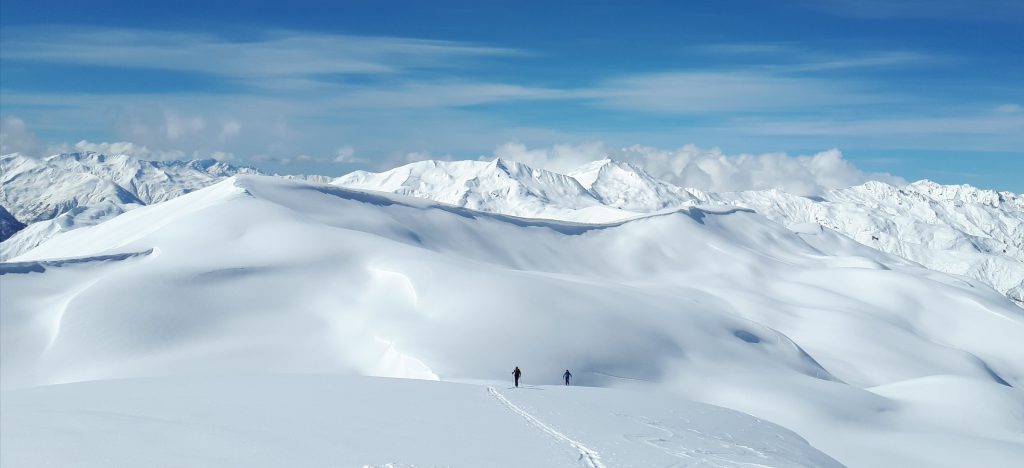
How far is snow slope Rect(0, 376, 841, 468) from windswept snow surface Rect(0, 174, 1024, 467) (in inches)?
15.2

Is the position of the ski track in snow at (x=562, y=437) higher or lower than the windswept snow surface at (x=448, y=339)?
lower

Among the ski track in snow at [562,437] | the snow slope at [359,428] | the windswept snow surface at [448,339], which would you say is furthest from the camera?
the windswept snow surface at [448,339]

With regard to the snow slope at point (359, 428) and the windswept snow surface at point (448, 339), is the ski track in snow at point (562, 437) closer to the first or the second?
the snow slope at point (359, 428)

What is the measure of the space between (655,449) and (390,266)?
59.5 m

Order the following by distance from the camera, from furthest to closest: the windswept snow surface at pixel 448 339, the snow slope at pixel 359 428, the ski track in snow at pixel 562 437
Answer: the windswept snow surface at pixel 448 339, the ski track in snow at pixel 562 437, the snow slope at pixel 359 428

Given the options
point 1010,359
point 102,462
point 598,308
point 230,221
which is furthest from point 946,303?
point 102,462

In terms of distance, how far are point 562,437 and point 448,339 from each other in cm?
3478

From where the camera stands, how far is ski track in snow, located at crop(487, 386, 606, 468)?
22.7 meters

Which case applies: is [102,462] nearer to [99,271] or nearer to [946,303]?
[99,271]

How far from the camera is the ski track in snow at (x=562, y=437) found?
74.3 ft

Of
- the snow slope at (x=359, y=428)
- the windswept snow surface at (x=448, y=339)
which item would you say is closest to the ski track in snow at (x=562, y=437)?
the snow slope at (x=359, y=428)

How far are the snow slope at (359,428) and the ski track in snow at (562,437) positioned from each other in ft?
0.15

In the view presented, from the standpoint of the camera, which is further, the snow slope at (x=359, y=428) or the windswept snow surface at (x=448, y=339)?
the windswept snow surface at (x=448, y=339)

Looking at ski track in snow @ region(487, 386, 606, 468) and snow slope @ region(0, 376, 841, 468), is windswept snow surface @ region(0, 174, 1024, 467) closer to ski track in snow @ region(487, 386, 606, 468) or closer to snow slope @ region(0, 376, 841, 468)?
ski track in snow @ region(487, 386, 606, 468)
